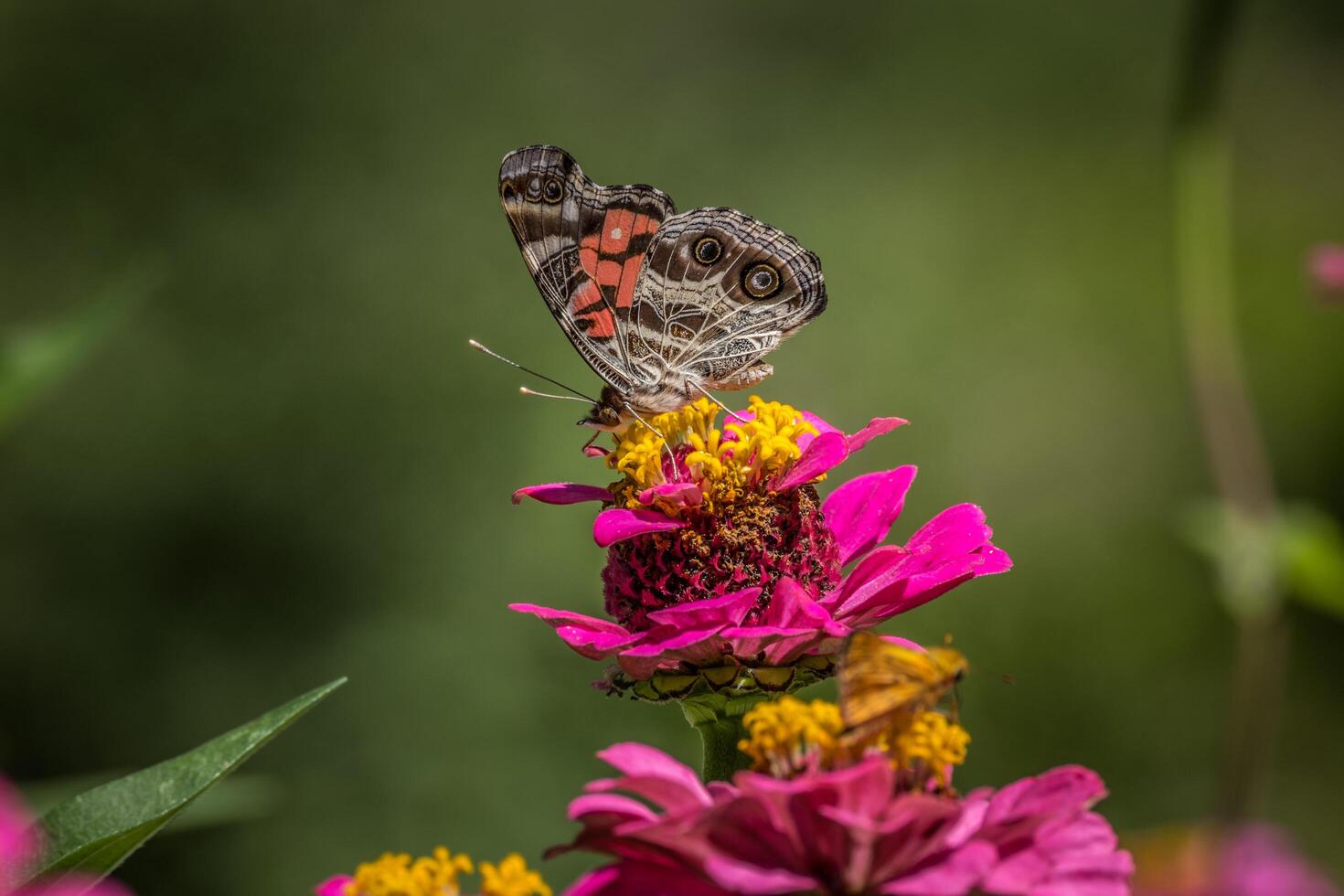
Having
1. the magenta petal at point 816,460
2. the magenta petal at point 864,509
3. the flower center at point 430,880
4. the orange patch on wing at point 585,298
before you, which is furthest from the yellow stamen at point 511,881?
the orange patch on wing at point 585,298

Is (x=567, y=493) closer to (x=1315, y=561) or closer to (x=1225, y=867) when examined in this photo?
(x=1225, y=867)

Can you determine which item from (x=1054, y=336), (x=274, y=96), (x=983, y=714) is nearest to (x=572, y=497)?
(x=983, y=714)

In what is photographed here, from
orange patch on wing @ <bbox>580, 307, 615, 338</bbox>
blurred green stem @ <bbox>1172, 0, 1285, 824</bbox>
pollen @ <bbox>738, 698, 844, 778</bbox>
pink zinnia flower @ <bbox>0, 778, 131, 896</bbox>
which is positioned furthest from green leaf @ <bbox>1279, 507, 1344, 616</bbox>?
pink zinnia flower @ <bbox>0, 778, 131, 896</bbox>

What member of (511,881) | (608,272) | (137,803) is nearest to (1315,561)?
(608,272)

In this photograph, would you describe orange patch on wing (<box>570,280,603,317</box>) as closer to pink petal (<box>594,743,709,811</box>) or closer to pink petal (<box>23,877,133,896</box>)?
pink petal (<box>594,743,709,811</box>)

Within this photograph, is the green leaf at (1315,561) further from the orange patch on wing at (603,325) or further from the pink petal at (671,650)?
the pink petal at (671,650)
